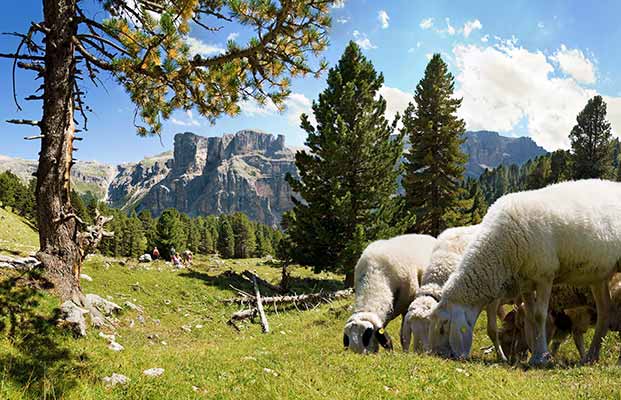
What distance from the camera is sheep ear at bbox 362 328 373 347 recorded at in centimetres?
877

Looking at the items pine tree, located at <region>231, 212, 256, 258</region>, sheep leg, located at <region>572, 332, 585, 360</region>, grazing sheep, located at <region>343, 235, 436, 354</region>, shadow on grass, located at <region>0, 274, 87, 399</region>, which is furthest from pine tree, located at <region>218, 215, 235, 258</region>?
sheep leg, located at <region>572, 332, 585, 360</region>

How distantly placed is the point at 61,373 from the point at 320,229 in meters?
19.1

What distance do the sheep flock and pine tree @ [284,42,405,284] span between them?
45.7 ft

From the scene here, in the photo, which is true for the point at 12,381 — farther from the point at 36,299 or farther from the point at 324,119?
the point at 324,119

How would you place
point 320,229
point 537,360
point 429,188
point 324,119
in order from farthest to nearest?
point 429,188 < point 324,119 < point 320,229 < point 537,360

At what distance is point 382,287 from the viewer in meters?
10.1

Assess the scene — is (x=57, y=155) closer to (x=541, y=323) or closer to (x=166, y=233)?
(x=541, y=323)

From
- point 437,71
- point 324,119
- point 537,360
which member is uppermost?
point 437,71

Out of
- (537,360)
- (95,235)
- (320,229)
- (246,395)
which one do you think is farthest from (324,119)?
(246,395)

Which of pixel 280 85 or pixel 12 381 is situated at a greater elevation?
pixel 280 85

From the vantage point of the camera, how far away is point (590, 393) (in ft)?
15.8

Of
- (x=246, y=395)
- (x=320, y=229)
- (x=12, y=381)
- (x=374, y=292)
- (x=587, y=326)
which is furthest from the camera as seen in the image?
(x=320, y=229)

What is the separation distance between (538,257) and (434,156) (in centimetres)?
2232

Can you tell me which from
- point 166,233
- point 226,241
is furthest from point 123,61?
point 226,241
